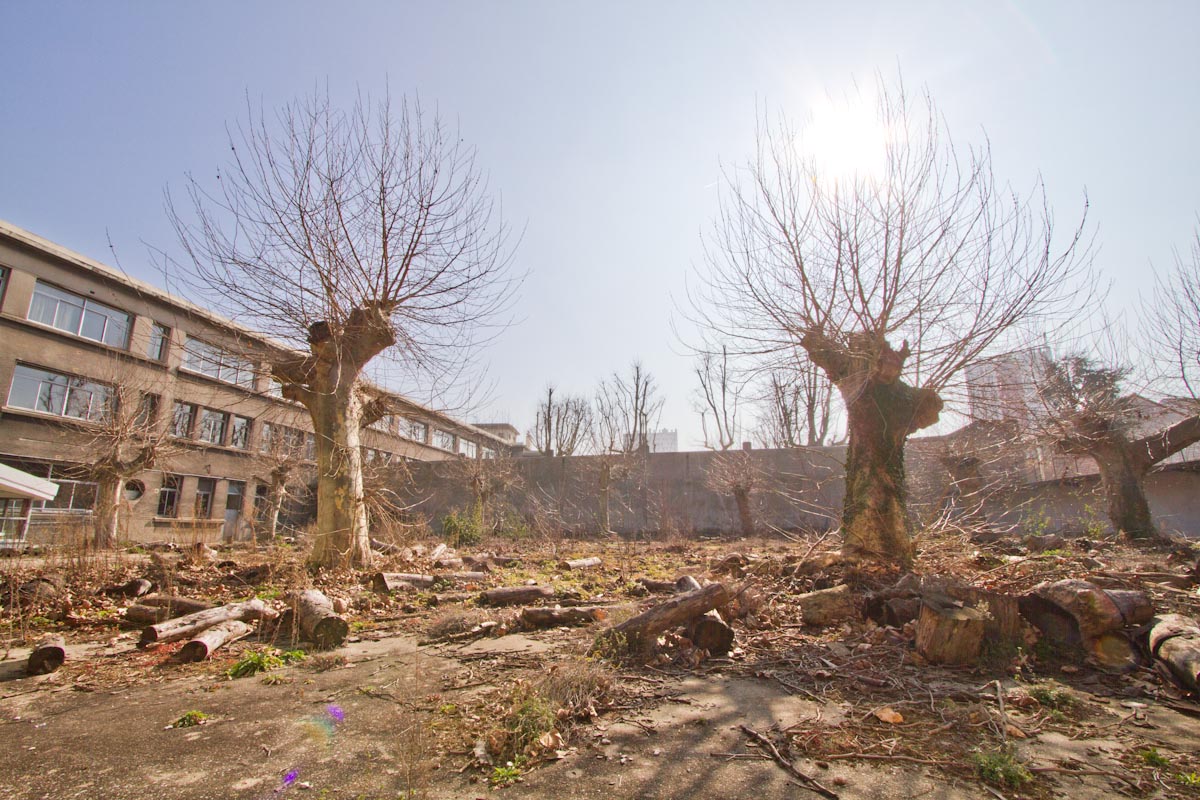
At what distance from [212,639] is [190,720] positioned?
2.17 meters

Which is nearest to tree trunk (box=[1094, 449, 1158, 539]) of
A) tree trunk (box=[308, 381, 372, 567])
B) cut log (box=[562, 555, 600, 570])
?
cut log (box=[562, 555, 600, 570])

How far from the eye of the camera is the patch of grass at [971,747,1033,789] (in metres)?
2.73

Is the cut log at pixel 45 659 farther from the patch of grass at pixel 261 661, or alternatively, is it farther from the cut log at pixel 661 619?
the cut log at pixel 661 619

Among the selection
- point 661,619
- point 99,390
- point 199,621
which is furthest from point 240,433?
point 661,619

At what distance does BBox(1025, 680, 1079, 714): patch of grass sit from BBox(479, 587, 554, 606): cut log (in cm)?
545

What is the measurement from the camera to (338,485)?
9719 millimetres

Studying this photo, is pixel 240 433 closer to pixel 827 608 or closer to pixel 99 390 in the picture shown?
pixel 99 390

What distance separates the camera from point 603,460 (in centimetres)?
2439

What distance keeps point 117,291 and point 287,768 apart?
28526 mm

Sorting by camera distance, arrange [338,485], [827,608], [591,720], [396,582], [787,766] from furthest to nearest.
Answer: [338,485] < [396,582] < [827,608] < [591,720] < [787,766]

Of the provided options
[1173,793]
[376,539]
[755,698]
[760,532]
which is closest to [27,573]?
[376,539]

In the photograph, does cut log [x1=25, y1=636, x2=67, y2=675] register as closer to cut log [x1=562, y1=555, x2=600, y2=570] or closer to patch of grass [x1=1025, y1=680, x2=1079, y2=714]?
patch of grass [x1=1025, y1=680, x2=1079, y2=714]

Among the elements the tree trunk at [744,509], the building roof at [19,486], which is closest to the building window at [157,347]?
the building roof at [19,486]

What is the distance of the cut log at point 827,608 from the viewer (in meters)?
6.10
